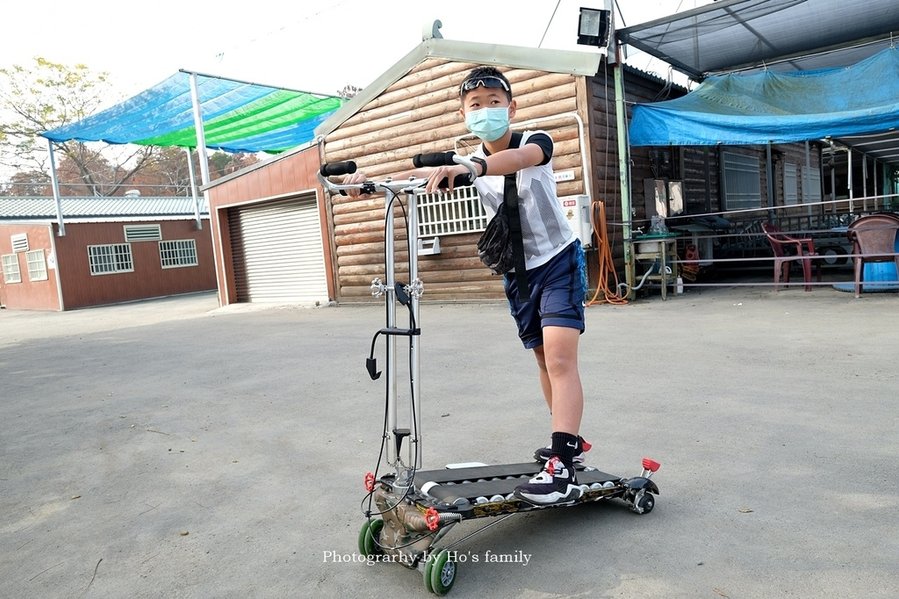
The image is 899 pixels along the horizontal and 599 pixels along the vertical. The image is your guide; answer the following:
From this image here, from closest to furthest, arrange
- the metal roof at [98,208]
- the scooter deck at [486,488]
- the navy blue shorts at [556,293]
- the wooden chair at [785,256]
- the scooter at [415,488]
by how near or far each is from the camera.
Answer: the scooter at [415,488] < the scooter deck at [486,488] < the navy blue shorts at [556,293] < the wooden chair at [785,256] < the metal roof at [98,208]

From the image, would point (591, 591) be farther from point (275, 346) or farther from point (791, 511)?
point (275, 346)

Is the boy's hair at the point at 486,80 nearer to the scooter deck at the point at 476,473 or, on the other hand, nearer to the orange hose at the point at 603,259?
the scooter deck at the point at 476,473

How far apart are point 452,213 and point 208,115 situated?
9.61 metres

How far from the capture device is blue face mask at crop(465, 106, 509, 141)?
110 inches

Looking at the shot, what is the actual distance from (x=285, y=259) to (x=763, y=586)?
1482 cm

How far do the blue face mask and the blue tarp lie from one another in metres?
7.33

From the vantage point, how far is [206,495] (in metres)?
3.50

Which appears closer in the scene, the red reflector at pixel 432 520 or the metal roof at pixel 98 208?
the red reflector at pixel 432 520

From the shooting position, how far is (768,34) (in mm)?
10781

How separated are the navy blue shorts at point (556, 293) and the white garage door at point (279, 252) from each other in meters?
12.3

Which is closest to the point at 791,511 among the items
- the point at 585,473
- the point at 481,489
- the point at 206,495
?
the point at 585,473

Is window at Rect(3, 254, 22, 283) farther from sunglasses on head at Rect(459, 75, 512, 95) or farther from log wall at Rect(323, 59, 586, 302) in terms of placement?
sunglasses on head at Rect(459, 75, 512, 95)

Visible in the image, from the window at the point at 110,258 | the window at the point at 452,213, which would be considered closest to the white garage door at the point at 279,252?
the window at the point at 452,213

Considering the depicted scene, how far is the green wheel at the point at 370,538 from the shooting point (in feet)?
8.62
